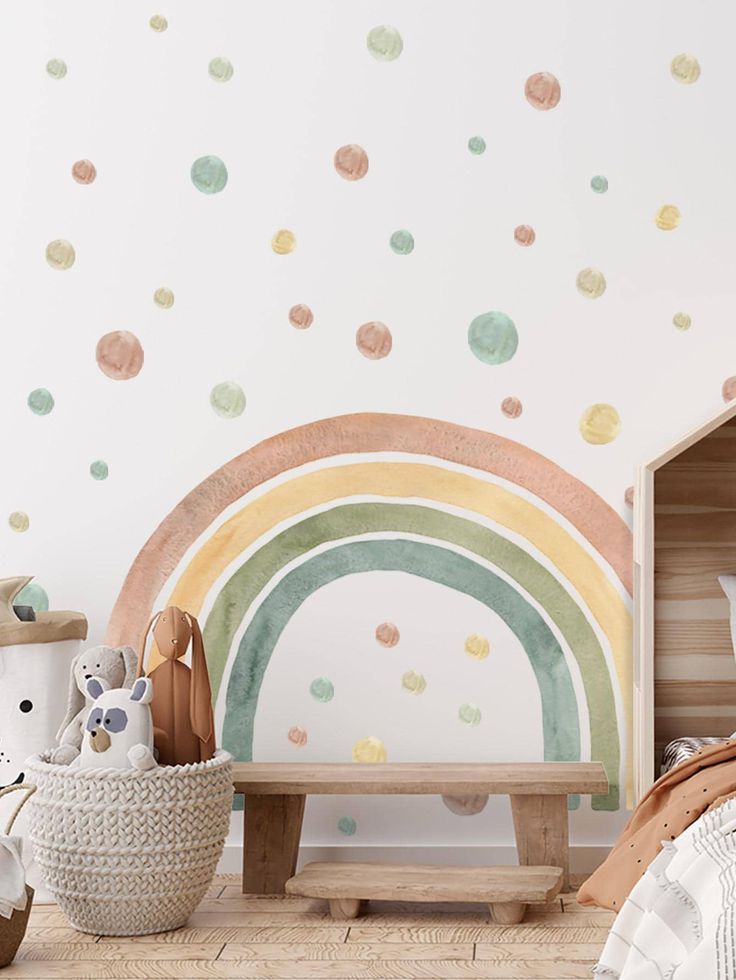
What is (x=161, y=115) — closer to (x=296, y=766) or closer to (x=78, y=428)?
(x=78, y=428)

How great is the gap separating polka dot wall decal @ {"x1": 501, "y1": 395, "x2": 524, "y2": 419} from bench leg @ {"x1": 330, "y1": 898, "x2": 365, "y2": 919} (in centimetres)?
106

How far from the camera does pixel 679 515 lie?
2592mm

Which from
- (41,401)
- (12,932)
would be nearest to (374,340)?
(41,401)

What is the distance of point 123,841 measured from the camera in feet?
6.96

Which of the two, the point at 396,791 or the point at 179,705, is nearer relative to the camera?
the point at 179,705

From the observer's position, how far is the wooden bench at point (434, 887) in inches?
87.1

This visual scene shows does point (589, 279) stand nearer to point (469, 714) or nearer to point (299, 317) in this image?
point (299, 317)

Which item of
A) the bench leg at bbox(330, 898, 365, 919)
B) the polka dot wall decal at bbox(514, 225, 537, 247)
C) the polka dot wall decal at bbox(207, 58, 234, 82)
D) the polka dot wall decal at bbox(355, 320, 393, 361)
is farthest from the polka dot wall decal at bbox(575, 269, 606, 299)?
the bench leg at bbox(330, 898, 365, 919)

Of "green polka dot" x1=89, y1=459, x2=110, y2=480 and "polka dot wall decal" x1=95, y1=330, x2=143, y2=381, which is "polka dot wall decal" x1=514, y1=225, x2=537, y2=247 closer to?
"polka dot wall decal" x1=95, y1=330, x2=143, y2=381

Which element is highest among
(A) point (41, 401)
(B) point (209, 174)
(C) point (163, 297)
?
(B) point (209, 174)

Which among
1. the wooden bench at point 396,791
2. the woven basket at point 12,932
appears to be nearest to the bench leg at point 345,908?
the wooden bench at point 396,791

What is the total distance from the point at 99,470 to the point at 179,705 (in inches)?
25.8

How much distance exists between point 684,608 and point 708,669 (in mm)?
137

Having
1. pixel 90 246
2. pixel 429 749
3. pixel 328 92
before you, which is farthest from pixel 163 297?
pixel 429 749
